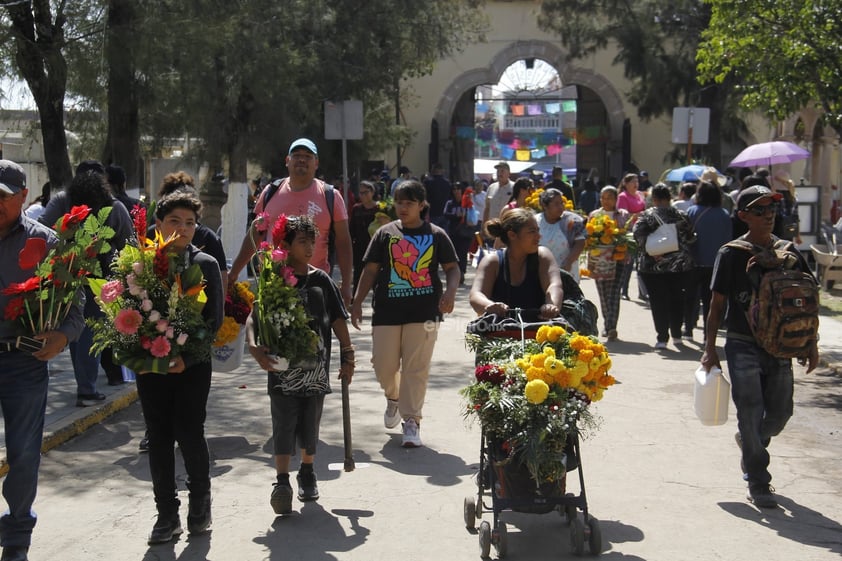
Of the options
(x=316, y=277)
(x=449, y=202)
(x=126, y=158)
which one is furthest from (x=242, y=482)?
(x=449, y=202)

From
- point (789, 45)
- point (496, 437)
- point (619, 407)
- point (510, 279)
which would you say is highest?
point (789, 45)

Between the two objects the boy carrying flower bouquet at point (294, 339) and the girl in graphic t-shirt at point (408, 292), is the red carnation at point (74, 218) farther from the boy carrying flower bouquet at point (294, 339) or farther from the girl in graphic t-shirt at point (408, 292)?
the girl in graphic t-shirt at point (408, 292)

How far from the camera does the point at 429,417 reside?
923cm

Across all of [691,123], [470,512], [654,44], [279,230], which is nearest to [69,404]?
[279,230]

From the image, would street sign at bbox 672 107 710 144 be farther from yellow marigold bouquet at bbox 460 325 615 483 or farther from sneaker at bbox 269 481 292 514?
sneaker at bbox 269 481 292 514

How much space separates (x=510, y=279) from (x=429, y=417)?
8.86 feet

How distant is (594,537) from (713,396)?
1561 mm

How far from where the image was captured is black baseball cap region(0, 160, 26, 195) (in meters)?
5.29

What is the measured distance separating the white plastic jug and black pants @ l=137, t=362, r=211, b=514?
2952 millimetres

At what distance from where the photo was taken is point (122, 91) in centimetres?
1429

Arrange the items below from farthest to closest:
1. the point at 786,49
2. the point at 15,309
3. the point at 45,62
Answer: the point at 45,62
the point at 786,49
the point at 15,309

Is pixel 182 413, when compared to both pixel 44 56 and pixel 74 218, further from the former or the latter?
pixel 44 56

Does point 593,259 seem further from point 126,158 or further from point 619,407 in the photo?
point 126,158

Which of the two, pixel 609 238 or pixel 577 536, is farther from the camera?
pixel 609 238
